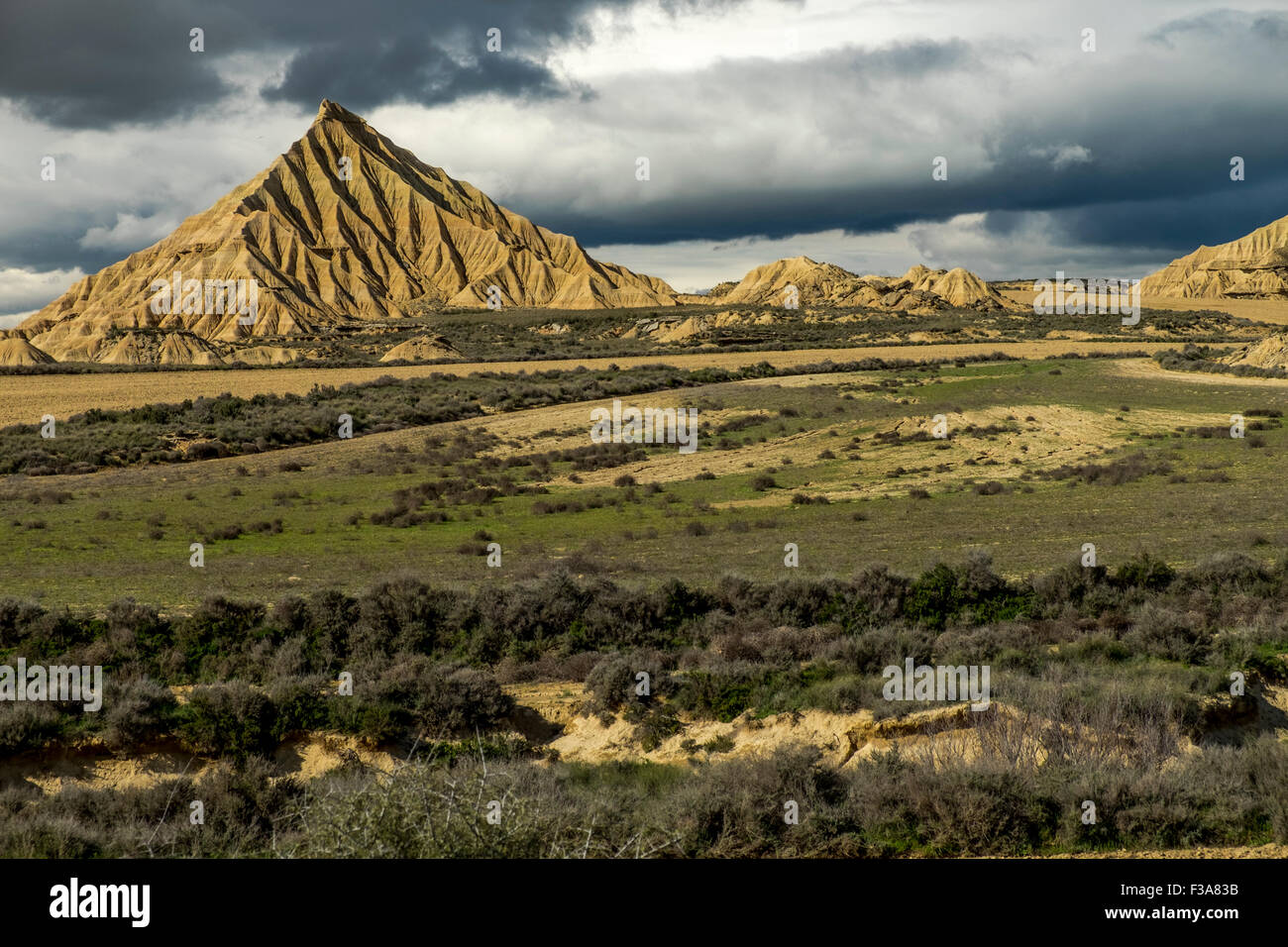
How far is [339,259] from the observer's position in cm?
14675

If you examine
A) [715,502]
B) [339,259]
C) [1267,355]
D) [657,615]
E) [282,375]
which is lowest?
[657,615]

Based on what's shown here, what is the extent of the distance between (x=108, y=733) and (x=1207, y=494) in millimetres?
25932

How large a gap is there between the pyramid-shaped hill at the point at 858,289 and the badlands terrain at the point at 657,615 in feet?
289

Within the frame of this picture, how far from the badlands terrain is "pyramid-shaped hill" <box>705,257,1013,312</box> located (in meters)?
88.2

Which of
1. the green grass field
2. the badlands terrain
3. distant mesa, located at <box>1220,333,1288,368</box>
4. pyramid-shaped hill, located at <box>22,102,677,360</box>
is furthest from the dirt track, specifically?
pyramid-shaped hill, located at <box>22,102,677,360</box>

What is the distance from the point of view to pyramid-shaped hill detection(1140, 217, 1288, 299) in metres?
162

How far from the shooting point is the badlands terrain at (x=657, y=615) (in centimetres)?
788

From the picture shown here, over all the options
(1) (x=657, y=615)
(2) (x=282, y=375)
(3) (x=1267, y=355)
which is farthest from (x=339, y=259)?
(1) (x=657, y=615)

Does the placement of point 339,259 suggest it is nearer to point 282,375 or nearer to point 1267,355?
point 282,375

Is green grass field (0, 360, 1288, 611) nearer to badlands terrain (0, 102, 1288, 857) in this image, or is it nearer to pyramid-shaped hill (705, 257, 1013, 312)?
badlands terrain (0, 102, 1288, 857)

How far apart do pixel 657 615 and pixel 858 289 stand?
137986 millimetres

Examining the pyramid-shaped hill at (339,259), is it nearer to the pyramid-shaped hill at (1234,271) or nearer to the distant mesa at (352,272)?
the distant mesa at (352,272)
